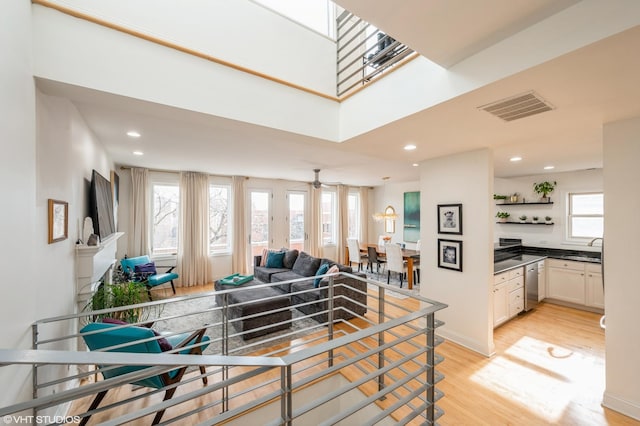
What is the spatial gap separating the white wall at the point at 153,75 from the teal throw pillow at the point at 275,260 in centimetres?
360

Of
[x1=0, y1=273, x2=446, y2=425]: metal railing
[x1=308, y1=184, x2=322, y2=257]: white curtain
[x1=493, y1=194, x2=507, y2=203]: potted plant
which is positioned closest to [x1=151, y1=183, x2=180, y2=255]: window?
[x1=0, y1=273, x2=446, y2=425]: metal railing

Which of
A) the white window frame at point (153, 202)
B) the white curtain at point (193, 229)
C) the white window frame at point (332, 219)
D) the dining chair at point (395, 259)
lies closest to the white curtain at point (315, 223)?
the white window frame at point (332, 219)

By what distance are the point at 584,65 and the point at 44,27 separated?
10.1 ft

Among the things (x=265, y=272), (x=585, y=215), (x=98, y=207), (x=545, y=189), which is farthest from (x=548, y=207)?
(x=98, y=207)

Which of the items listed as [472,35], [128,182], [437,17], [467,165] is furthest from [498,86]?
[128,182]

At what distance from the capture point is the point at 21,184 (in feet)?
4.59

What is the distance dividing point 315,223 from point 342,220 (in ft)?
3.37

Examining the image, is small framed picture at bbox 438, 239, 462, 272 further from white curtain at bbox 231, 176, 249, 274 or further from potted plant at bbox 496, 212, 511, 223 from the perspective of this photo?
white curtain at bbox 231, 176, 249, 274

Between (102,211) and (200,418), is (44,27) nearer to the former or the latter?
(102,211)

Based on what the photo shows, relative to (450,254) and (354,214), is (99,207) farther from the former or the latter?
(354,214)

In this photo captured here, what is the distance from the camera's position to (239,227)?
6586mm

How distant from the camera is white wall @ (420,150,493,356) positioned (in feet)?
9.91

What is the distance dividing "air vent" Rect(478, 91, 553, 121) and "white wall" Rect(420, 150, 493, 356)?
3.50 ft

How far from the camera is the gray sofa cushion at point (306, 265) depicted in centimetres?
475
